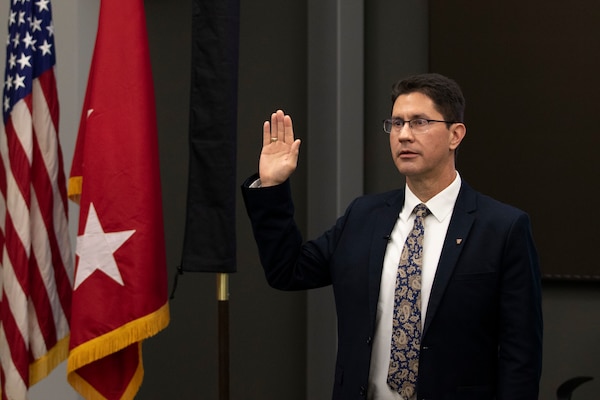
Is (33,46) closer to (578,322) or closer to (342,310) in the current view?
(342,310)

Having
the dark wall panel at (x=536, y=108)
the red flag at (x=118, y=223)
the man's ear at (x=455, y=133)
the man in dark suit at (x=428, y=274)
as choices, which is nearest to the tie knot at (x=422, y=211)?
the man in dark suit at (x=428, y=274)

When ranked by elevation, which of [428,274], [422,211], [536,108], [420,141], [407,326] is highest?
[536,108]

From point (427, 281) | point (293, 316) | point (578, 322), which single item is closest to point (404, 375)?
point (427, 281)

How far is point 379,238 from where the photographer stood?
2.15 meters

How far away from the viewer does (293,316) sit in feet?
12.4

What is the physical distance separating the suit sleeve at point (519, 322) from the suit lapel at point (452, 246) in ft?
0.38

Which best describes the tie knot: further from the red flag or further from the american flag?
the american flag

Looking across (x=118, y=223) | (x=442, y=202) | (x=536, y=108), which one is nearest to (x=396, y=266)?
(x=442, y=202)

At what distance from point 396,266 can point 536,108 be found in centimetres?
145

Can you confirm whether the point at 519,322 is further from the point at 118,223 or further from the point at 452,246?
the point at 118,223

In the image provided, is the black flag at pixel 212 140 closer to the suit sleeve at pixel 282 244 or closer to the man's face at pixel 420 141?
the suit sleeve at pixel 282 244

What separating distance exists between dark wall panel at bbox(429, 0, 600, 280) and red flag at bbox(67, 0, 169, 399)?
4.35 feet

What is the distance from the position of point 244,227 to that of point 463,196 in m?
1.83

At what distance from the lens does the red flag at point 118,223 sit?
2.74 metres
